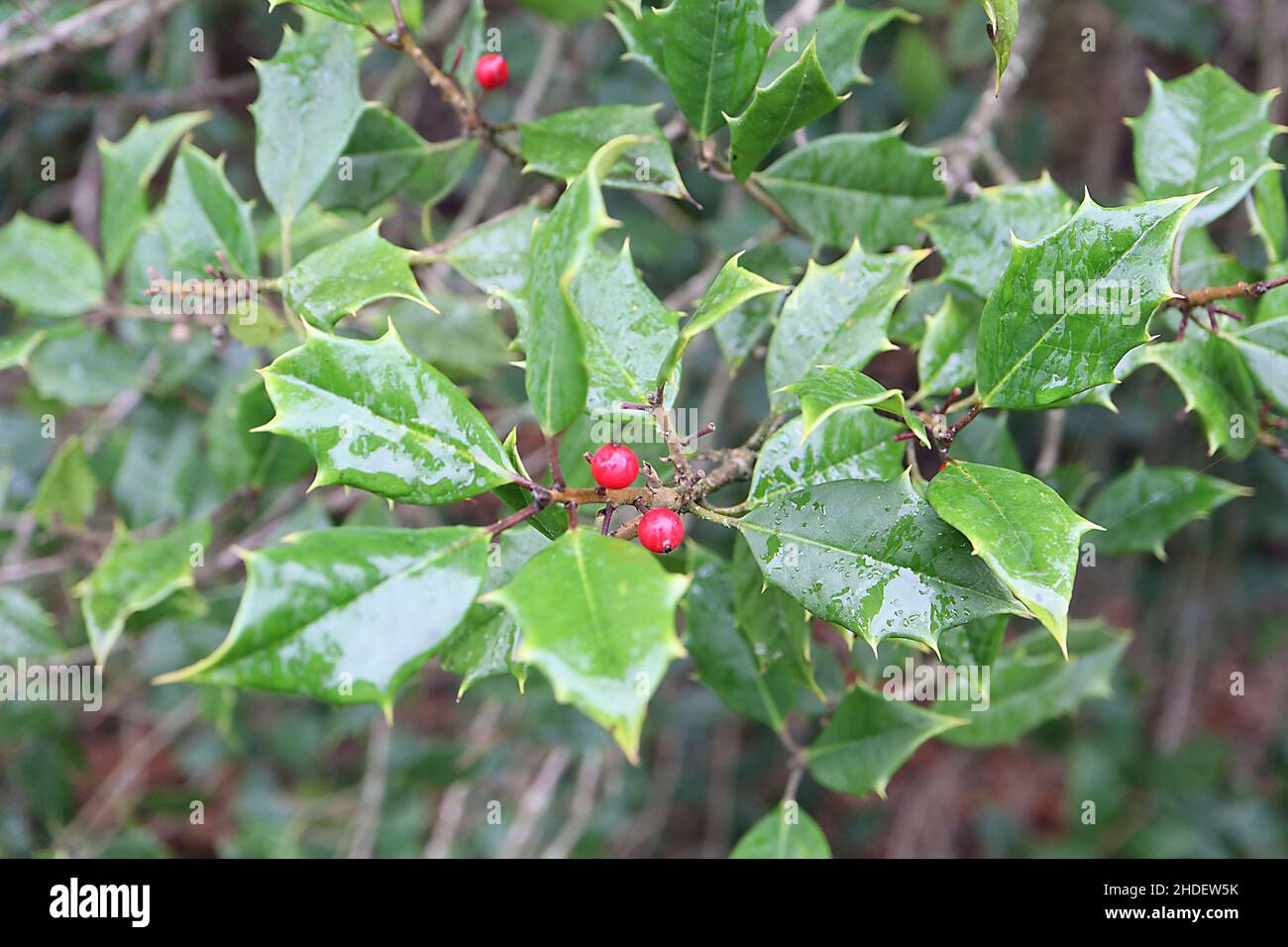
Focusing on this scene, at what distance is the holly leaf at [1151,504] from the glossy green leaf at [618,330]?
890 millimetres

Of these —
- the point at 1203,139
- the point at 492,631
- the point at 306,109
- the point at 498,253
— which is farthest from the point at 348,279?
the point at 1203,139

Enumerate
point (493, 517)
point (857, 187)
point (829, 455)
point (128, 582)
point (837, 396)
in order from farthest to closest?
point (493, 517) < point (128, 582) < point (857, 187) < point (829, 455) < point (837, 396)

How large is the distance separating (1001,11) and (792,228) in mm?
576

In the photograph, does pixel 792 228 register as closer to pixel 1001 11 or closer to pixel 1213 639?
→ pixel 1001 11

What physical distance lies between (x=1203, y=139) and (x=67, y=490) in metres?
1.96

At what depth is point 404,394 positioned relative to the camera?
3.01 feet

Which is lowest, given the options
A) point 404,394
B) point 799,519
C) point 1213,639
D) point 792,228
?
point 1213,639

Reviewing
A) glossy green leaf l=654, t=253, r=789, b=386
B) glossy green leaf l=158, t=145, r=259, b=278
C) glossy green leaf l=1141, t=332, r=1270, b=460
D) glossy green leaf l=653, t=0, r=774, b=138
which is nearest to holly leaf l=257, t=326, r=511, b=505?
glossy green leaf l=654, t=253, r=789, b=386

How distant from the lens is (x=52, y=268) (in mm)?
1744

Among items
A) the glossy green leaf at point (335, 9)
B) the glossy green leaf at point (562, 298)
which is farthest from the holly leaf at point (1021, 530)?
the glossy green leaf at point (335, 9)

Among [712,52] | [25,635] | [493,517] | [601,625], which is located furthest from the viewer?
[493,517]

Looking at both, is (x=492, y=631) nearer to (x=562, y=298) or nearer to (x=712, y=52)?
(x=562, y=298)

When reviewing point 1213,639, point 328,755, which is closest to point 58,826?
point 328,755
